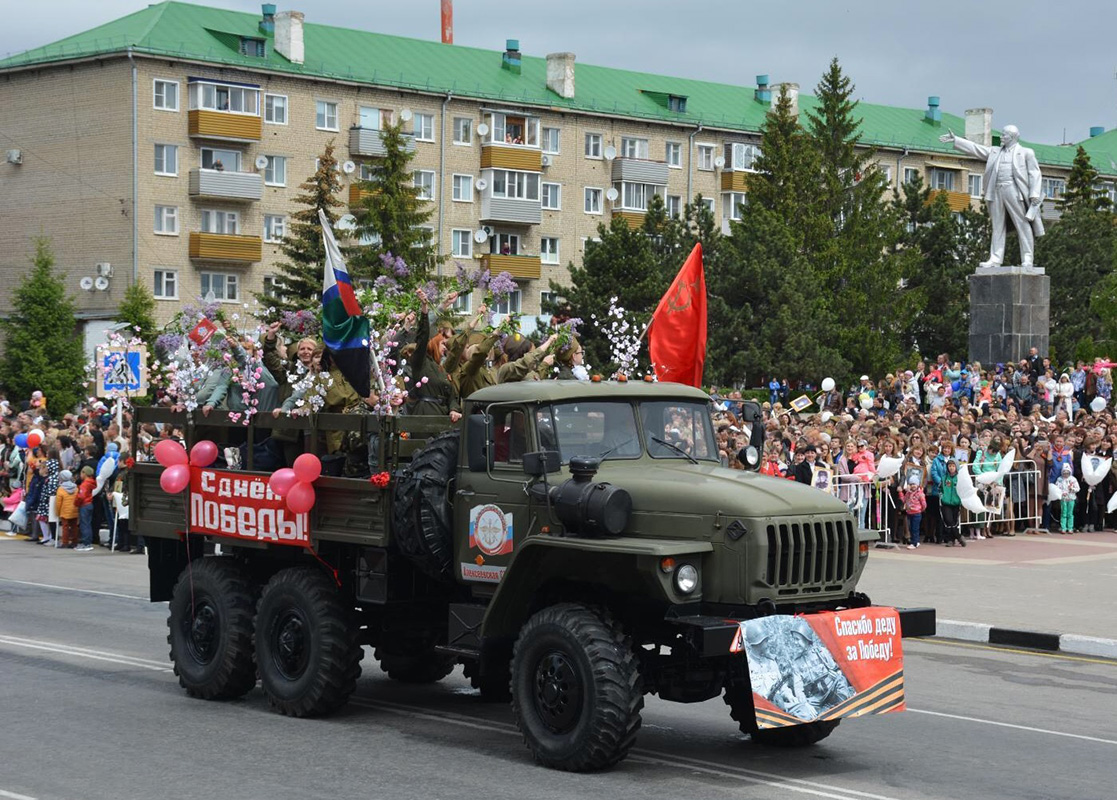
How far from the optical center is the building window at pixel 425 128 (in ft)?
254

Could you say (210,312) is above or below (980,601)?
above

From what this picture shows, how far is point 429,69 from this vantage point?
79.1 metres

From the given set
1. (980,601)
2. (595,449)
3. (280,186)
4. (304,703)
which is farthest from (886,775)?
(280,186)

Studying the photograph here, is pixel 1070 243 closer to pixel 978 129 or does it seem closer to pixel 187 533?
pixel 978 129

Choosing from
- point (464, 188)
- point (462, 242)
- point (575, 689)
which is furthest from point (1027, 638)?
point (464, 188)

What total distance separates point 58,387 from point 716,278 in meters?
25.4

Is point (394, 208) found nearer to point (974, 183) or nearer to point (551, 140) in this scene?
point (551, 140)

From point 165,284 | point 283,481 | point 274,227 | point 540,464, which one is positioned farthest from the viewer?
point 274,227

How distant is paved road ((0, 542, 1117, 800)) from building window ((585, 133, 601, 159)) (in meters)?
70.5

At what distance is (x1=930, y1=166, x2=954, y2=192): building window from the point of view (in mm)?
99269

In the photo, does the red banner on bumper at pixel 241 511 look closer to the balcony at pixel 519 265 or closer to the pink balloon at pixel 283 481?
the pink balloon at pixel 283 481

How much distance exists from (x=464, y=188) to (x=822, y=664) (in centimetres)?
7116

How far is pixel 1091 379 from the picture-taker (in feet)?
119

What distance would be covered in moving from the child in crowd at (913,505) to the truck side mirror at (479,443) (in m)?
15.4
